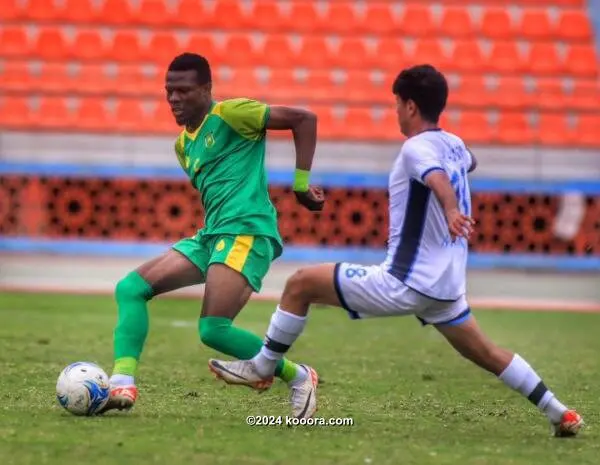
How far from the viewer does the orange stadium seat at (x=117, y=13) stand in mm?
18828

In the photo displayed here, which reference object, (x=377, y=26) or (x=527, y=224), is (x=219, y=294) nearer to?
(x=527, y=224)

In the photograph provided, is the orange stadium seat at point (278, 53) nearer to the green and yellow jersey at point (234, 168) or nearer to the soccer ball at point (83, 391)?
the green and yellow jersey at point (234, 168)

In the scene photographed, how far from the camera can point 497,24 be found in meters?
18.6

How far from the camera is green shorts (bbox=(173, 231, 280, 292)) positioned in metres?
6.29

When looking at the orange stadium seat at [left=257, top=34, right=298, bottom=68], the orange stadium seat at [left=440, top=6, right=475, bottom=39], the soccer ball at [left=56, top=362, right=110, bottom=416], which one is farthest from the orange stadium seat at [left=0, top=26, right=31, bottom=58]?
the soccer ball at [left=56, top=362, right=110, bottom=416]

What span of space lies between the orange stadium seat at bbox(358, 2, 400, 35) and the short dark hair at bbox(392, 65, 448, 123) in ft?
42.2

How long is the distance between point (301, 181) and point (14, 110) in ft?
39.4

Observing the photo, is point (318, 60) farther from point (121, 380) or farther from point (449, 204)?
point (449, 204)

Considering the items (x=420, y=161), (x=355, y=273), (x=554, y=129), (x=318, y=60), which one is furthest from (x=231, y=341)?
(x=318, y=60)

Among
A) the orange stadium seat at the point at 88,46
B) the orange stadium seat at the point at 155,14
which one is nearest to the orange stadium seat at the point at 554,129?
the orange stadium seat at the point at 155,14

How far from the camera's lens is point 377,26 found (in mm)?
18531

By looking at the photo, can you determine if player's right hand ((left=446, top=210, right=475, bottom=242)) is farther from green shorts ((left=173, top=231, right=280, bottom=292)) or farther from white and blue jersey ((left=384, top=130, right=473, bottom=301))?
green shorts ((left=173, top=231, right=280, bottom=292))

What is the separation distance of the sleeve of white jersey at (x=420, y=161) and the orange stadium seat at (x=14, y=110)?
12.4 m

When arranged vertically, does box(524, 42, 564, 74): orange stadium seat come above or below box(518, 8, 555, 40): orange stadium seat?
below
